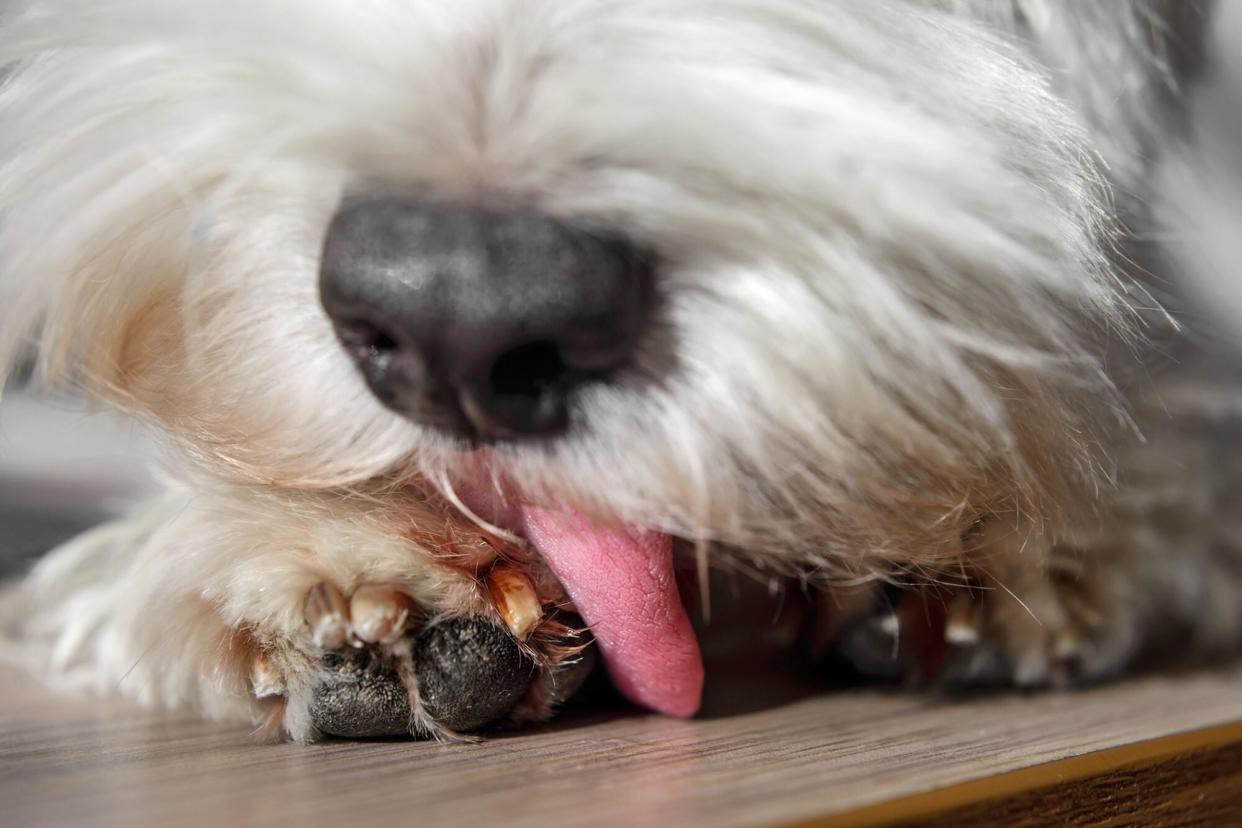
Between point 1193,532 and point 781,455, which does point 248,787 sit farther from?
point 1193,532

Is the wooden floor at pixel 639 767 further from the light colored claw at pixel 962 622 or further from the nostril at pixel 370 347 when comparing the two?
the nostril at pixel 370 347

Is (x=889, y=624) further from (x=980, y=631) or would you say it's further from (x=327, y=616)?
(x=327, y=616)

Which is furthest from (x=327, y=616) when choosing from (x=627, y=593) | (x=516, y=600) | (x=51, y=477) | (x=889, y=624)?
(x=51, y=477)

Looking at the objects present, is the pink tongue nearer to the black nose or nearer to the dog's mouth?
the dog's mouth

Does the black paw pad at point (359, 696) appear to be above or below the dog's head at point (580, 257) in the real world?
below

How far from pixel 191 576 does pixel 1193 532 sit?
3.90 ft

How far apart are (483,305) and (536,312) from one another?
1.4 inches

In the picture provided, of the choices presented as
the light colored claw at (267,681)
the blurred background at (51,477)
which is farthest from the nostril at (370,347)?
the blurred background at (51,477)

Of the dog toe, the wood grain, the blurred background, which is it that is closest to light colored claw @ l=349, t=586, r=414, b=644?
the dog toe

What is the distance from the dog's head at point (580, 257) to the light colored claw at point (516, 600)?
0.09 m

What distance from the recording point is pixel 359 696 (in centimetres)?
103

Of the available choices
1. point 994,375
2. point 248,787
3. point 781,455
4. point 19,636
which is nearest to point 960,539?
point 994,375

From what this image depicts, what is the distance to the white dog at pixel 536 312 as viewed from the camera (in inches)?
37.7

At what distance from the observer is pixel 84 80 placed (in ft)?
3.85
